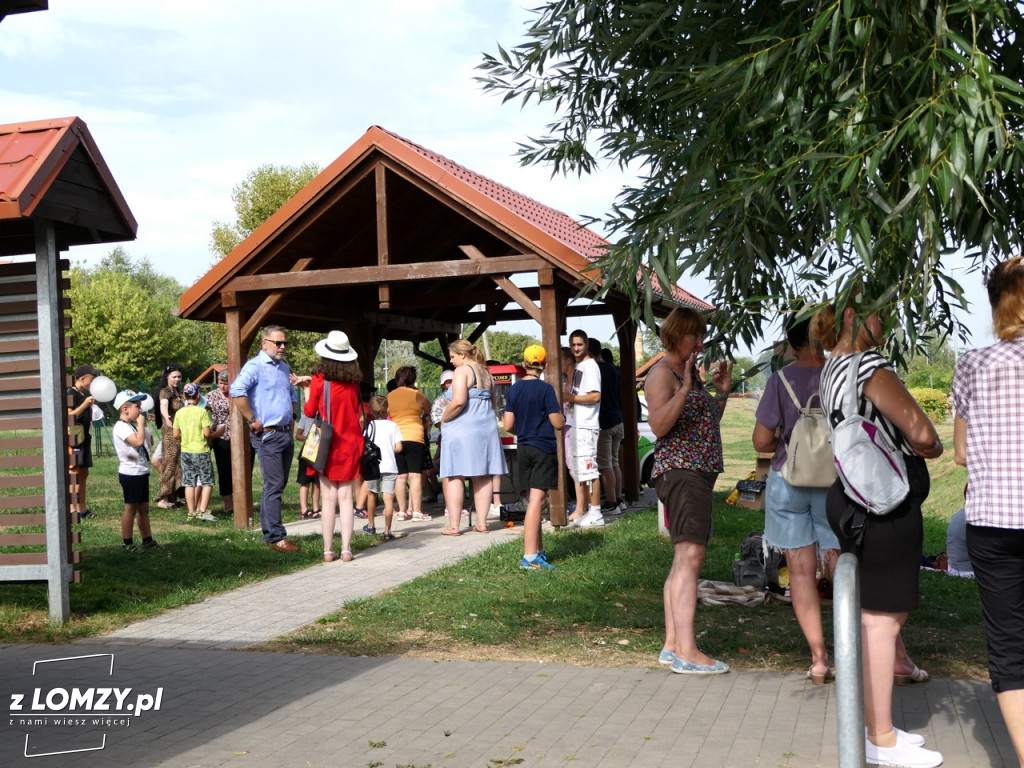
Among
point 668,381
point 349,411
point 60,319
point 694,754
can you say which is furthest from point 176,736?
point 349,411

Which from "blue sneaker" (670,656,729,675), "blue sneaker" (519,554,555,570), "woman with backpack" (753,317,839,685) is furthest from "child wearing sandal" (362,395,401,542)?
"woman with backpack" (753,317,839,685)

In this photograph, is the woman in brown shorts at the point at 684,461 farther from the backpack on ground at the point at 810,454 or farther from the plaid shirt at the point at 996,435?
the plaid shirt at the point at 996,435

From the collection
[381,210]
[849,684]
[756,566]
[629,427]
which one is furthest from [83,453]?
[849,684]

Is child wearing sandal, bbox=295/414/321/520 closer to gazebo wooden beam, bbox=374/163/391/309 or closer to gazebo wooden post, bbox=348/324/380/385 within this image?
gazebo wooden beam, bbox=374/163/391/309

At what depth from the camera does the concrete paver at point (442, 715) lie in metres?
4.59

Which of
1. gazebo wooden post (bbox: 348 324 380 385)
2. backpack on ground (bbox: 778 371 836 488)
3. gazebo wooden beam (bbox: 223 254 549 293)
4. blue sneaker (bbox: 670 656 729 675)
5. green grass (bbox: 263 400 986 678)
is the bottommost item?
green grass (bbox: 263 400 986 678)

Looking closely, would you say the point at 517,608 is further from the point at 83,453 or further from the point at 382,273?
the point at 83,453

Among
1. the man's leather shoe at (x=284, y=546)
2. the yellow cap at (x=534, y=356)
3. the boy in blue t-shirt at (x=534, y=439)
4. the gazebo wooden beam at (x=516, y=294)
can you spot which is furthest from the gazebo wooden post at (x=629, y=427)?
the man's leather shoe at (x=284, y=546)

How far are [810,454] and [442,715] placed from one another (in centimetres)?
219

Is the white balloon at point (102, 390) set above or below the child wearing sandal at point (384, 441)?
above

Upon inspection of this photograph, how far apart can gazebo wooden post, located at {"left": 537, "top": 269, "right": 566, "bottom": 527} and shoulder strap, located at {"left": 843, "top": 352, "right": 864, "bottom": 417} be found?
773 centimetres

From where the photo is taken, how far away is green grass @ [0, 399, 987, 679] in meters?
6.52

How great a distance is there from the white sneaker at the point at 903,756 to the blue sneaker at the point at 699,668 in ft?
4.79

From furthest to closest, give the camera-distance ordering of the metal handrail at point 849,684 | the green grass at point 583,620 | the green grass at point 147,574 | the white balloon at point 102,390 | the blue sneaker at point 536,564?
the white balloon at point 102,390 < the blue sneaker at point 536,564 < the green grass at point 147,574 < the green grass at point 583,620 < the metal handrail at point 849,684
